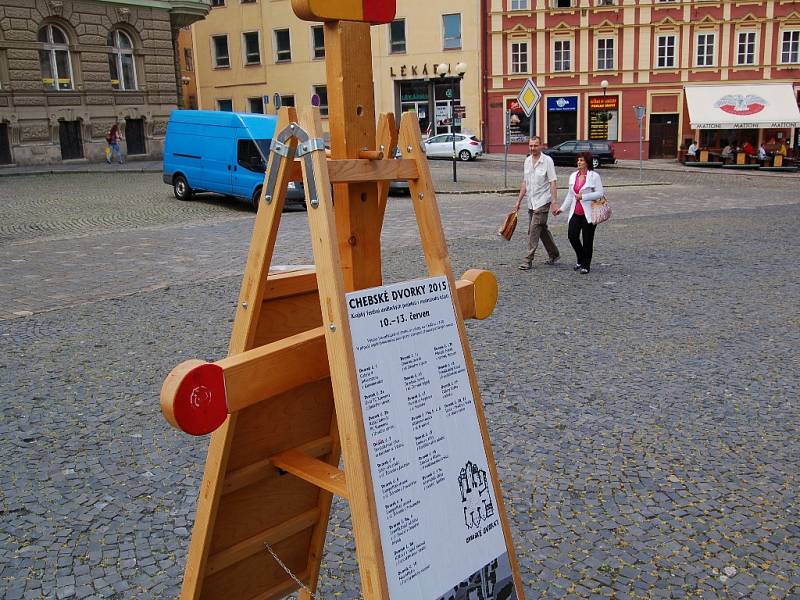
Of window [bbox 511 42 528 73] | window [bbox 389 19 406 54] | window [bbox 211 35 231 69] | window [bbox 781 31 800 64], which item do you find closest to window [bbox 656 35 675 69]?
window [bbox 781 31 800 64]

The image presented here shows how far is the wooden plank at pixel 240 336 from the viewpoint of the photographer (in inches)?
89.5

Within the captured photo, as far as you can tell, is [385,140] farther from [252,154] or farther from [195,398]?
[252,154]

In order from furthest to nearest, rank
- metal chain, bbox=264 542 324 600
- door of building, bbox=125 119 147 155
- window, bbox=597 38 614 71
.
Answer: window, bbox=597 38 614 71, door of building, bbox=125 119 147 155, metal chain, bbox=264 542 324 600

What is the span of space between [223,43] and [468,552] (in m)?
51.7

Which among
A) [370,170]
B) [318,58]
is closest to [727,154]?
[318,58]

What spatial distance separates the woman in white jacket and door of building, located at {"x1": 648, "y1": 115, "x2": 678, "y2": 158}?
113 ft

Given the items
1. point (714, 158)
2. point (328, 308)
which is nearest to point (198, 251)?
A: point (328, 308)

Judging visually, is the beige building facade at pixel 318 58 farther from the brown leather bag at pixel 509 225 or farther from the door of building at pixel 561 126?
the brown leather bag at pixel 509 225

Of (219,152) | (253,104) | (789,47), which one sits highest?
(789,47)

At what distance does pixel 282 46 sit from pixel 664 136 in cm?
2259

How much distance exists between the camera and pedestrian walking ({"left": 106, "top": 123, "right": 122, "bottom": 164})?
114 feet

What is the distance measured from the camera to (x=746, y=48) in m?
41.1

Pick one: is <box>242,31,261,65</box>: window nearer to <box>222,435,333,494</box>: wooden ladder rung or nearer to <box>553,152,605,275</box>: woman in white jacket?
<box>553,152,605,275</box>: woman in white jacket

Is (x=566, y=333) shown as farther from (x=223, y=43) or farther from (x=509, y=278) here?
(x=223, y=43)
